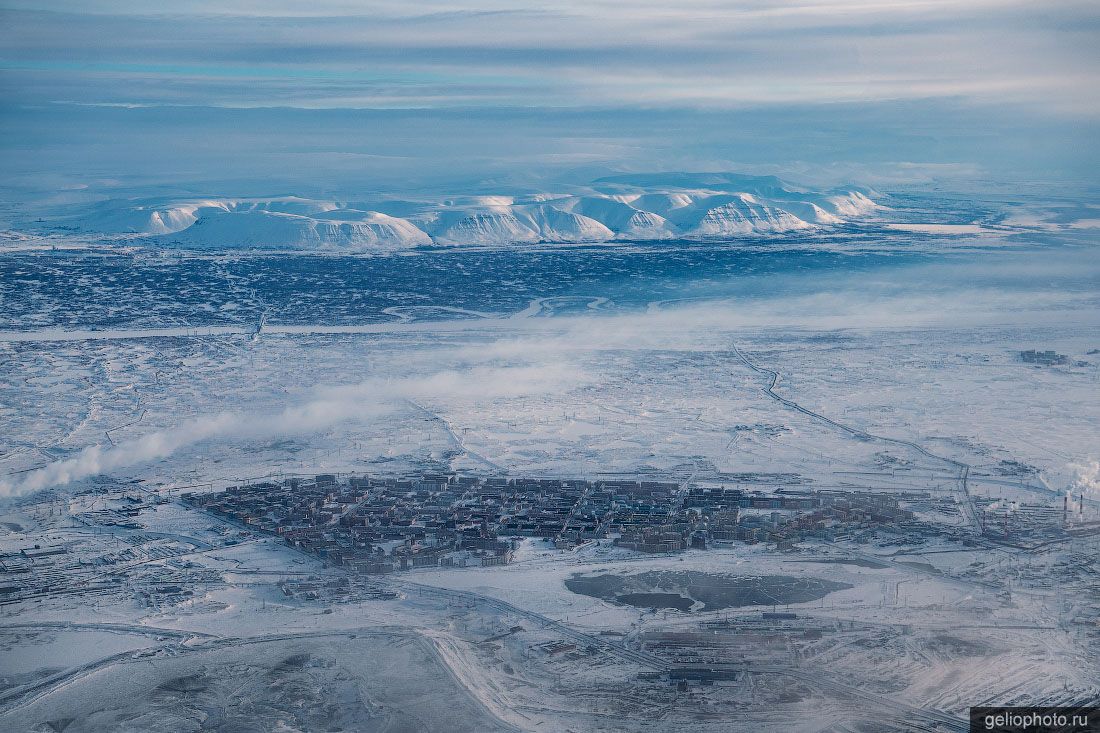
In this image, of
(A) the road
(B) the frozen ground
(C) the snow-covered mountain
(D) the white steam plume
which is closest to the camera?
(B) the frozen ground

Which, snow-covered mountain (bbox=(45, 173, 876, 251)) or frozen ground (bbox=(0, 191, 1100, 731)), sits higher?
snow-covered mountain (bbox=(45, 173, 876, 251))

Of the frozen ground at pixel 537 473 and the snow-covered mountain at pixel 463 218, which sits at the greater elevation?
the snow-covered mountain at pixel 463 218

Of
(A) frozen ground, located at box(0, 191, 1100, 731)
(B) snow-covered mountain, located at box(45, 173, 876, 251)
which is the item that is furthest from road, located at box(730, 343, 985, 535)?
(B) snow-covered mountain, located at box(45, 173, 876, 251)

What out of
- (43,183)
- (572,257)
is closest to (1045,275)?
(572,257)

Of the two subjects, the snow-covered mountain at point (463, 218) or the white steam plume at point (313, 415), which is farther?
the snow-covered mountain at point (463, 218)

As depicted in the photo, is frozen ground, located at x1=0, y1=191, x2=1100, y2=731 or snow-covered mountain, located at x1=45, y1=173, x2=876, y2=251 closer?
frozen ground, located at x1=0, y1=191, x2=1100, y2=731

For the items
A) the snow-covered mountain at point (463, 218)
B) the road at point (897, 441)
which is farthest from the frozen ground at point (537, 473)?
the snow-covered mountain at point (463, 218)

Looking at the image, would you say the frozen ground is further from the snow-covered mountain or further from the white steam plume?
the snow-covered mountain

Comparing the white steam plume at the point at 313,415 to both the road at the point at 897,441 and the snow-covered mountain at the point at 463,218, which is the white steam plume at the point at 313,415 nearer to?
the road at the point at 897,441
